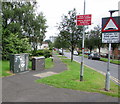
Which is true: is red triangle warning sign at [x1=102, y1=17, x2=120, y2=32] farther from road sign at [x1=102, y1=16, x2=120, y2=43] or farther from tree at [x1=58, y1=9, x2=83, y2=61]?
tree at [x1=58, y1=9, x2=83, y2=61]

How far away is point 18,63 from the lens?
28.4 ft

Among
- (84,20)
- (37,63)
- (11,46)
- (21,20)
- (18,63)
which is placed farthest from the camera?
(21,20)

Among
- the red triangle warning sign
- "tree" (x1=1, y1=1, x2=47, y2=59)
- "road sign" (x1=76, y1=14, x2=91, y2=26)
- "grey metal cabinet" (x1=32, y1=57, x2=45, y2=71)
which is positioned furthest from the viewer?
"tree" (x1=1, y1=1, x2=47, y2=59)

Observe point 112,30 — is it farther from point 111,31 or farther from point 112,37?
point 112,37

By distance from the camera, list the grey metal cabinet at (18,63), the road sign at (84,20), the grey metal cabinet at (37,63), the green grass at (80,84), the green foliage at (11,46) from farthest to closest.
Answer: the green foliage at (11,46)
the grey metal cabinet at (37,63)
the grey metal cabinet at (18,63)
the road sign at (84,20)
the green grass at (80,84)

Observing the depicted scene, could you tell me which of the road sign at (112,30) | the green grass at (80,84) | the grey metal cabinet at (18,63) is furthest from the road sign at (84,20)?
the grey metal cabinet at (18,63)

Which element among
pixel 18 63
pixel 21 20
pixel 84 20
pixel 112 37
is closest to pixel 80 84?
pixel 112 37

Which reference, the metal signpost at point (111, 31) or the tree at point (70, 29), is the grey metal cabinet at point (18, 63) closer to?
the metal signpost at point (111, 31)

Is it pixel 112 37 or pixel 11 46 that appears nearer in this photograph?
pixel 112 37

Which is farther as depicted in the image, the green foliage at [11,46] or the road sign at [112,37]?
the green foliage at [11,46]

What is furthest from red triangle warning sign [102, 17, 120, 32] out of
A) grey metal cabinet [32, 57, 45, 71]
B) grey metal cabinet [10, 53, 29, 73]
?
grey metal cabinet [32, 57, 45, 71]

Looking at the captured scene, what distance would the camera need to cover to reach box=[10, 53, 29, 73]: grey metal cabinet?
841 centimetres

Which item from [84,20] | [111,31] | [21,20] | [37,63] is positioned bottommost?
[37,63]

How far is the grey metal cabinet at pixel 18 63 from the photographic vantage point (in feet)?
27.6
